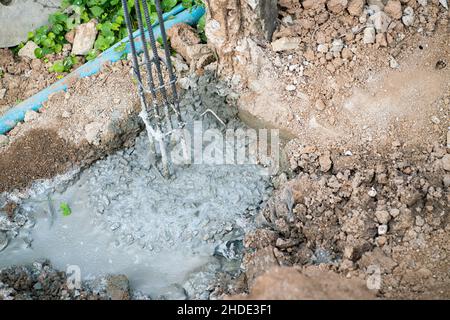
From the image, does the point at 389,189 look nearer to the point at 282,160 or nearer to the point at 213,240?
the point at 282,160

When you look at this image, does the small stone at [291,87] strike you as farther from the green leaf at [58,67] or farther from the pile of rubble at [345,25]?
the green leaf at [58,67]

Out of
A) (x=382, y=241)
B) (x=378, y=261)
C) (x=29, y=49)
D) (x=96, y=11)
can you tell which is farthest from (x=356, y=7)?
(x=29, y=49)

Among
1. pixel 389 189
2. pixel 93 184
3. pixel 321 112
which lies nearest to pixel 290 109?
pixel 321 112

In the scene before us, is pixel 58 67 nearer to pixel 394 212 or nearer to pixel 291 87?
pixel 291 87

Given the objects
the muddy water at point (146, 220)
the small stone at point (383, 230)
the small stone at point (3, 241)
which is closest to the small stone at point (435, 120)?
the small stone at point (383, 230)

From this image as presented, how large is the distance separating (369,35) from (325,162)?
86cm

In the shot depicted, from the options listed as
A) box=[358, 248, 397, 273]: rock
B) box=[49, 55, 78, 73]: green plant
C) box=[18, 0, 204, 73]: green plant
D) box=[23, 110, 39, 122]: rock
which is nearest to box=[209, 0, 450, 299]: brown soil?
box=[358, 248, 397, 273]: rock

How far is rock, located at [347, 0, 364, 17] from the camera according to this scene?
363 cm

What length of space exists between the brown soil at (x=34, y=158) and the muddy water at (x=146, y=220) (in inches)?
3.5

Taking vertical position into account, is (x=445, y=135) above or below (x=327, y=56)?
below

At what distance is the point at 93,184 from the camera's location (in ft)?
12.4

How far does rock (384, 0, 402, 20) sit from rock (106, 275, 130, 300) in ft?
7.70
